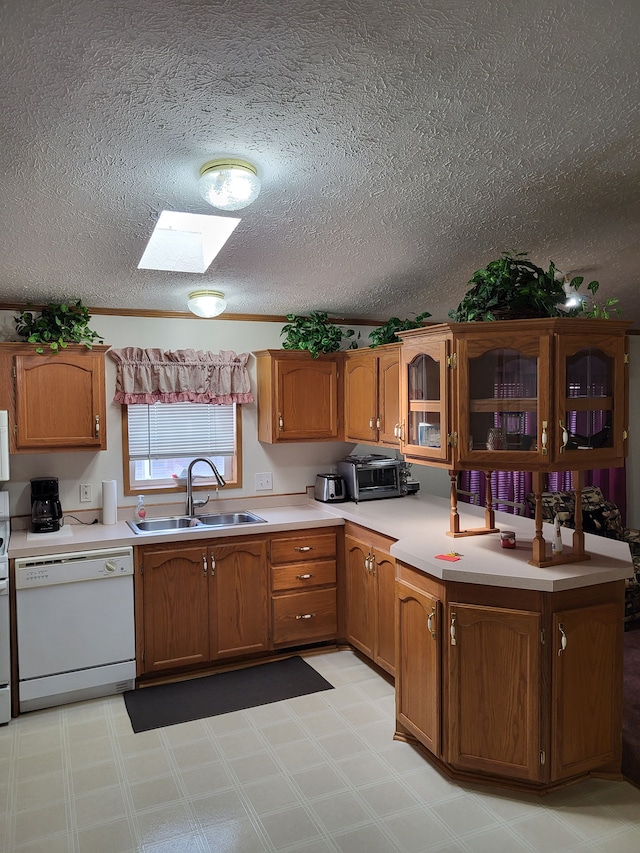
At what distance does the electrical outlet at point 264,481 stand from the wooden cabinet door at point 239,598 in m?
0.67

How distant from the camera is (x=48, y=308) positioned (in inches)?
142

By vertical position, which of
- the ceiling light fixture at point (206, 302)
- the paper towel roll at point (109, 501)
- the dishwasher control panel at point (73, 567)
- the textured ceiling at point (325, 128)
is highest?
the textured ceiling at point (325, 128)

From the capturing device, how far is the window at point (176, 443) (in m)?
4.07

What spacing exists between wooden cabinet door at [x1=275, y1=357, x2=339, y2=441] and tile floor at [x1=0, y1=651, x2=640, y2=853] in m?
1.82

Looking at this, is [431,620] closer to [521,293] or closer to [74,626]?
[521,293]

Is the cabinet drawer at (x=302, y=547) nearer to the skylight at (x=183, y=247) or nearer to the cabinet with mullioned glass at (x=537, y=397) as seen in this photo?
the cabinet with mullioned glass at (x=537, y=397)

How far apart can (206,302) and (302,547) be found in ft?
5.42

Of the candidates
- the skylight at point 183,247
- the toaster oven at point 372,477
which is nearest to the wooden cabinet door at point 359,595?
the toaster oven at point 372,477

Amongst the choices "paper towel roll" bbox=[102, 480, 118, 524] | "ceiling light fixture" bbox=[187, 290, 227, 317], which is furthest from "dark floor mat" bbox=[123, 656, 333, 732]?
"ceiling light fixture" bbox=[187, 290, 227, 317]

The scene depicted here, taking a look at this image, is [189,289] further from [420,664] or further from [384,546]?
[420,664]

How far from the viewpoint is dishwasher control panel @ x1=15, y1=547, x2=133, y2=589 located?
3229 mm

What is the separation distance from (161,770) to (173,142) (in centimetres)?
258

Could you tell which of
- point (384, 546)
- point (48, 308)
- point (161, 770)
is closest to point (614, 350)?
point (384, 546)

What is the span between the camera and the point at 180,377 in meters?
4.09
